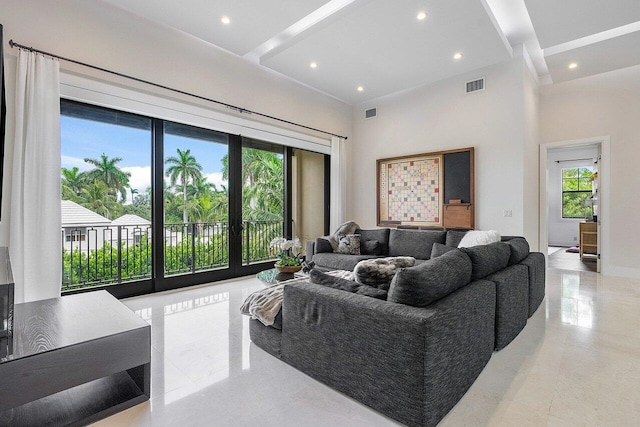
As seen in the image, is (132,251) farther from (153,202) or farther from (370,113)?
(370,113)

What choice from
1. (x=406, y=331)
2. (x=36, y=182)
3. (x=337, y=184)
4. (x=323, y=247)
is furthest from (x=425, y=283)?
(x=337, y=184)

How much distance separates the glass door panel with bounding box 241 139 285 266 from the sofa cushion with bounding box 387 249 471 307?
369cm

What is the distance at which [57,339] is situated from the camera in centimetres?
158

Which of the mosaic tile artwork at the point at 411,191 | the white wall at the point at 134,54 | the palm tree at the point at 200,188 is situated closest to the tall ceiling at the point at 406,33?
the white wall at the point at 134,54

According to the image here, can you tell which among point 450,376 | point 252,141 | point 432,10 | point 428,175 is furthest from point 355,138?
point 450,376

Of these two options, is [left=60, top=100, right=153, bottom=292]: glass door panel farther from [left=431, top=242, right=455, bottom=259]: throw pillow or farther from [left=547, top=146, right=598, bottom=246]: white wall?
[left=547, top=146, right=598, bottom=246]: white wall

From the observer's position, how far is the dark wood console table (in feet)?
4.65

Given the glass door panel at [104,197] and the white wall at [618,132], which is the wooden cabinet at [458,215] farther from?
the glass door panel at [104,197]

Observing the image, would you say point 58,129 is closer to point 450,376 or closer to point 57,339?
point 57,339

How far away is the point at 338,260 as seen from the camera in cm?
458

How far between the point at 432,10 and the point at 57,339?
13.4 ft

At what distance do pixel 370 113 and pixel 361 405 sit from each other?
566 cm

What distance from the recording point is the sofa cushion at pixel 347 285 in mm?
1861

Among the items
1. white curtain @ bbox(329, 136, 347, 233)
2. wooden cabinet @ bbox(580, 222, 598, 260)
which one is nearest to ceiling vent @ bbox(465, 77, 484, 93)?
white curtain @ bbox(329, 136, 347, 233)
